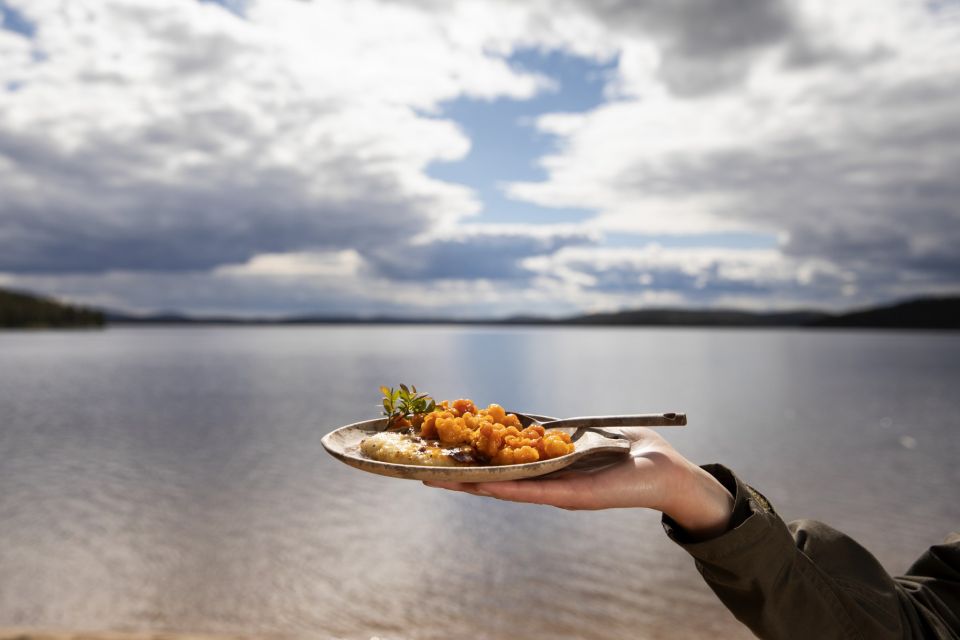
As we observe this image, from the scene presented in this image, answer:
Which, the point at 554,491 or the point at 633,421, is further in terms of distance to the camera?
the point at 633,421

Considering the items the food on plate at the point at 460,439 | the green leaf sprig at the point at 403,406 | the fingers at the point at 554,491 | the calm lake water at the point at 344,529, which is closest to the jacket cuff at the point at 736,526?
the fingers at the point at 554,491

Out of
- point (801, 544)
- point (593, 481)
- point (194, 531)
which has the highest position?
point (593, 481)

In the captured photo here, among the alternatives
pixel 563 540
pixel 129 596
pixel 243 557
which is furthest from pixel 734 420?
pixel 129 596

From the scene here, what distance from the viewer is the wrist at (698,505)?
245 cm

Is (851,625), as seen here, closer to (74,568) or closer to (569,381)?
(74,568)

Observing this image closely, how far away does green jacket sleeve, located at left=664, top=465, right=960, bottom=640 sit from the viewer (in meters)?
2.33

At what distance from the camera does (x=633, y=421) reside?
10.8 ft

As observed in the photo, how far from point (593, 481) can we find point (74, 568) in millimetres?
21714

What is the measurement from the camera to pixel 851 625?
2.41 m

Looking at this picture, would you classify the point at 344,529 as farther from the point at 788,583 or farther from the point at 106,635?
the point at 788,583

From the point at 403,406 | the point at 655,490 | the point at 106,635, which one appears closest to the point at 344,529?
the point at 106,635

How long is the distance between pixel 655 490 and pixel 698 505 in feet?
0.57

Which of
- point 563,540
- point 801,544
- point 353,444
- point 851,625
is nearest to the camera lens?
point 851,625

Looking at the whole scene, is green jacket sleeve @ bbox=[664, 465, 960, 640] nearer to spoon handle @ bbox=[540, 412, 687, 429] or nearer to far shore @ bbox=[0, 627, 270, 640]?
spoon handle @ bbox=[540, 412, 687, 429]
